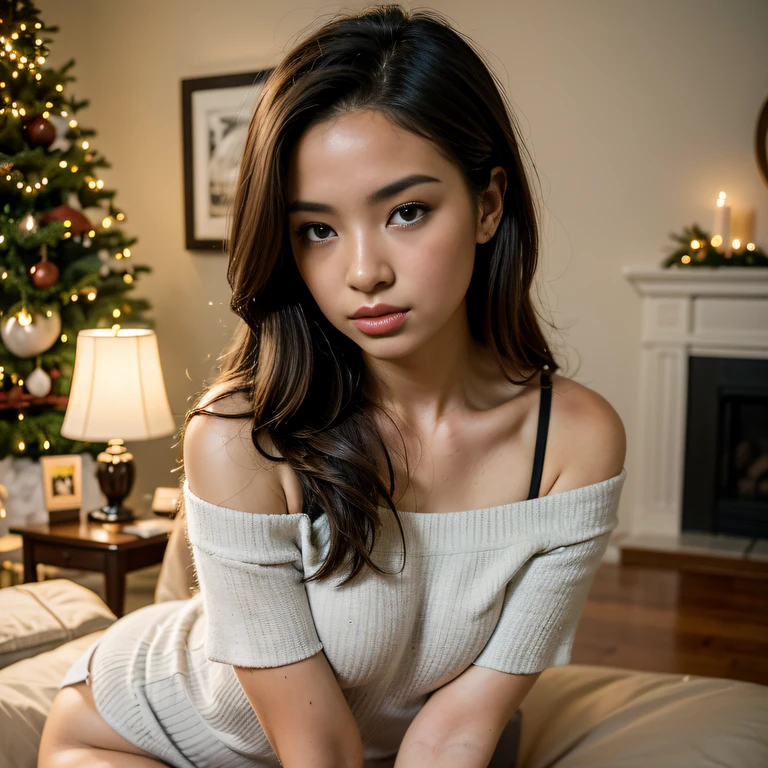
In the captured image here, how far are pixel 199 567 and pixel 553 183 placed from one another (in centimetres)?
402

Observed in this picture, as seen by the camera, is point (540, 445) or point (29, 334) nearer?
point (540, 445)

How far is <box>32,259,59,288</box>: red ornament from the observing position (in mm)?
3979

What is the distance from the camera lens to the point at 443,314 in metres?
1.08

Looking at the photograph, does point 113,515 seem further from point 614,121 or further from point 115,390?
point 614,121

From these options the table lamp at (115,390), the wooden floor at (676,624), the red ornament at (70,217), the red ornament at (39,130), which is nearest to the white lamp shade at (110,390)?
the table lamp at (115,390)

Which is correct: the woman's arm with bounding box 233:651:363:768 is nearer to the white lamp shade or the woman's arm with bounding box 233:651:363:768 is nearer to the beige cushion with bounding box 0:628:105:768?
the beige cushion with bounding box 0:628:105:768

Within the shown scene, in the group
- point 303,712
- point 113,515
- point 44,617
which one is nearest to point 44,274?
point 113,515

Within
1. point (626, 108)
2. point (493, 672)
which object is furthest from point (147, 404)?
point (626, 108)

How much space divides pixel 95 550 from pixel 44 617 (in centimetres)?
128

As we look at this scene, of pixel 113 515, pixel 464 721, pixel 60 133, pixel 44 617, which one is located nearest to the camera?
pixel 464 721

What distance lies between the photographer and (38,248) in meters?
4.07

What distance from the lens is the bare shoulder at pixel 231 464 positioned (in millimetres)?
1110

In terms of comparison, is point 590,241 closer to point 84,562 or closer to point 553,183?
point 553,183

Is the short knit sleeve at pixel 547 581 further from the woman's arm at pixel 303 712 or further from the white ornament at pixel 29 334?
the white ornament at pixel 29 334
